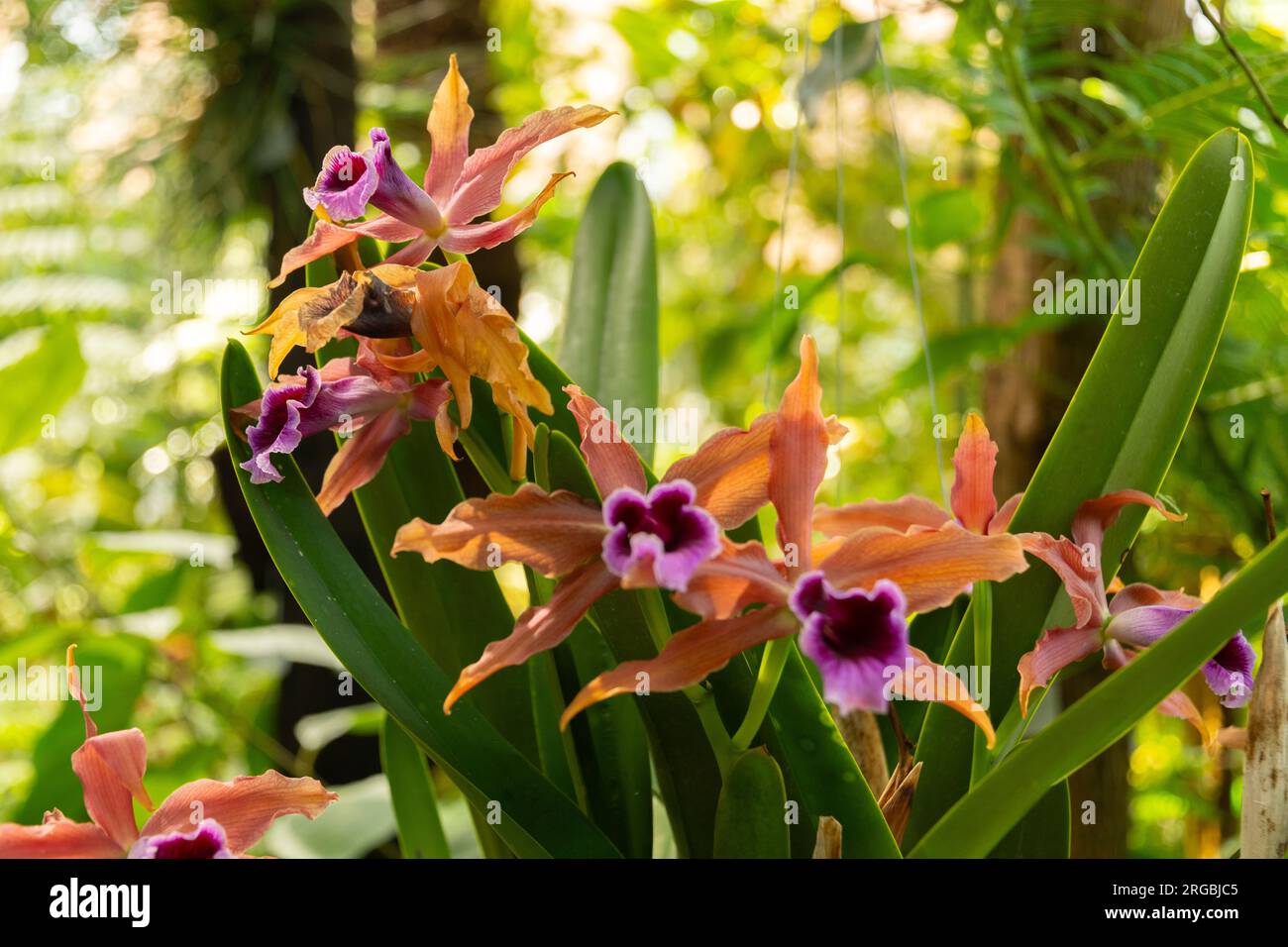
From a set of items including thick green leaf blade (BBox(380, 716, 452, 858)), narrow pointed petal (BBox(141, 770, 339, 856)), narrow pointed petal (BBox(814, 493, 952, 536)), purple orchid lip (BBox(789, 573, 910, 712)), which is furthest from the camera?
thick green leaf blade (BBox(380, 716, 452, 858))

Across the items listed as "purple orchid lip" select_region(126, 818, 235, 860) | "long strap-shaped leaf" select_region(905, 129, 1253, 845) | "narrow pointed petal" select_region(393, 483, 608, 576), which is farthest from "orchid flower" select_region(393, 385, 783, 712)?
"long strap-shaped leaf" select_region(905, 129, 1253, 845)

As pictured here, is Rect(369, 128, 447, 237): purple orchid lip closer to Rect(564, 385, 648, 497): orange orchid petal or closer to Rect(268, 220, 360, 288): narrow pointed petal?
Rect(268, 220, 360, 288): narrow pointed petal

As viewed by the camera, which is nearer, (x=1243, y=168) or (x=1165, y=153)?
(x=1243, y=168)

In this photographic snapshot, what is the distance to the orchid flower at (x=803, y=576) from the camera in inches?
15.1

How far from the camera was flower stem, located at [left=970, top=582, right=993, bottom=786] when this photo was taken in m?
0.50

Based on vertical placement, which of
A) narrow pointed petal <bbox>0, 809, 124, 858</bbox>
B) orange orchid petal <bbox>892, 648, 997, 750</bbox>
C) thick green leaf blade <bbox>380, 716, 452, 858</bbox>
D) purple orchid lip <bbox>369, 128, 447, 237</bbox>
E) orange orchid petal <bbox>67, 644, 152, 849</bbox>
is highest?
purple orchid lip <bbox>369, 128, 447, 237</bbox>

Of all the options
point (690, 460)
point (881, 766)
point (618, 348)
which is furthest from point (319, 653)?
point (690, 460)

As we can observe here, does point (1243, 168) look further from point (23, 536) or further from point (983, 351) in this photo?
point (23, 536)

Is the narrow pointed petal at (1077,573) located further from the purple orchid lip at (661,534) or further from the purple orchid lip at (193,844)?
the purple orchid lip at (193,844)

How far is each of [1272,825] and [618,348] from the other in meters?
0.50

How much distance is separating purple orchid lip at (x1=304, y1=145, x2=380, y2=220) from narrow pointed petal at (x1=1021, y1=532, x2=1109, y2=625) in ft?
1.10

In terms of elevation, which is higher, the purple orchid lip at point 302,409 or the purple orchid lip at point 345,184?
the purple orchid lip at point 345,184

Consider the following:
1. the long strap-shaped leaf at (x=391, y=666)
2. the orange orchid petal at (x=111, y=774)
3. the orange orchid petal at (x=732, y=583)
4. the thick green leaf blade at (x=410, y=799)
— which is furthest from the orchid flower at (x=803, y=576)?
the thick green leaf blade at (x=410, y=799)
